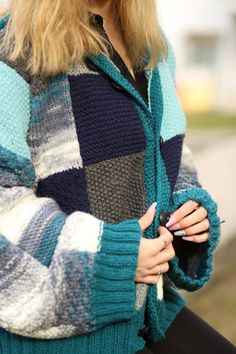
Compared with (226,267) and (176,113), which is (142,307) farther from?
(226,267)

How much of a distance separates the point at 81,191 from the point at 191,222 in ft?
1.29

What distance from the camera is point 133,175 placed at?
178cm

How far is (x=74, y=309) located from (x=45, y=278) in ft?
0.33

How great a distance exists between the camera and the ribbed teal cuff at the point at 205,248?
1.97 meters

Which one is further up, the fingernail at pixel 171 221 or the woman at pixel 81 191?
the woman at pixel 81 191

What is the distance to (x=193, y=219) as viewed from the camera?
1.92 metres

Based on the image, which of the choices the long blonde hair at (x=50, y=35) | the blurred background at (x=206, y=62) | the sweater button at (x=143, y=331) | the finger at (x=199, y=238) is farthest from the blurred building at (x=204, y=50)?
the long blonde hair at (x=50, y=35)

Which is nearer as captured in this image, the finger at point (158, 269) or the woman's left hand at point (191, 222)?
the finger at point (158, 269)

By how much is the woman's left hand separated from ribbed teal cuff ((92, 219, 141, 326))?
0.28m

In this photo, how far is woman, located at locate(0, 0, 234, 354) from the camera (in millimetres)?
1554

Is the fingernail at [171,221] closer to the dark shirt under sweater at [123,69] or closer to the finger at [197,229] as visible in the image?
the finger at [197,229]

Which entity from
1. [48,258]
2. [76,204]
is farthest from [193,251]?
[48,258]

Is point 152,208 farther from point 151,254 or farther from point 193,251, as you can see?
point 193,251

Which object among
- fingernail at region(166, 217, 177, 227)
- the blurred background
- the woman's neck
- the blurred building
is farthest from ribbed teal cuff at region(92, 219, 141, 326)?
the blurred building
